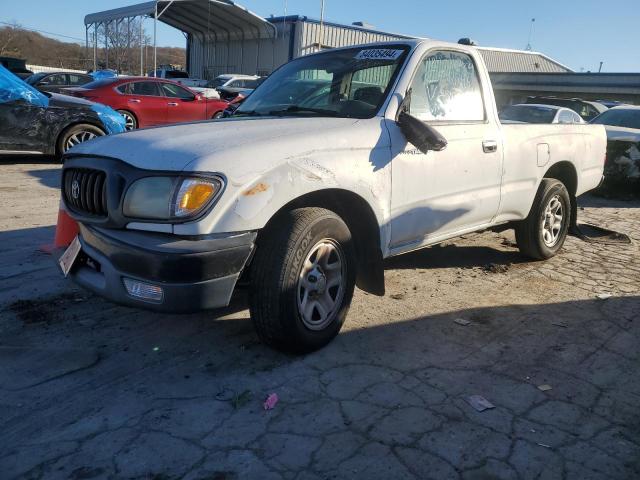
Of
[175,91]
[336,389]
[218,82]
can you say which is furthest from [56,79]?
[336,389]

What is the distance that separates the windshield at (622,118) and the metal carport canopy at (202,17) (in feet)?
80.4

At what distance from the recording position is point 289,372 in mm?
3100

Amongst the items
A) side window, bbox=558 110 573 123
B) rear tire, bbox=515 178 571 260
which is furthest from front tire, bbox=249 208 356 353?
side window, bbox=558 110 573 123

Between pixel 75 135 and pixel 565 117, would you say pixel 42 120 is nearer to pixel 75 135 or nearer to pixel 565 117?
pixel 75 135

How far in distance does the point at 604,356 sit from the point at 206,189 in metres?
2.60

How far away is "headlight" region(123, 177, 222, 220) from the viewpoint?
2699 millimetres

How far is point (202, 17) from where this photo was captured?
3634 centimetres

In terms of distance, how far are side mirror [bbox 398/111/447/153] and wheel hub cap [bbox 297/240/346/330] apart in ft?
2.84

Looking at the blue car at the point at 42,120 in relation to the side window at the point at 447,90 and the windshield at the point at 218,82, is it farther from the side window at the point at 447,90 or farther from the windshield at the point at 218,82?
the windshield at the point at 218,82

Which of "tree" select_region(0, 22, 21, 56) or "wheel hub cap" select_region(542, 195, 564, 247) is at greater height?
"tree" select_region(0, 22, 21, 56)

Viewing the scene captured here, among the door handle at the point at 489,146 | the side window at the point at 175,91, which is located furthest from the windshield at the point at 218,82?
the door handle at the point at 489,146

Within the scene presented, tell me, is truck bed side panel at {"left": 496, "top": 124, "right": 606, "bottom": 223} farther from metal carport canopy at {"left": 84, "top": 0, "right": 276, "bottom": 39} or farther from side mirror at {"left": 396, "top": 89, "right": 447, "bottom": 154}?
metal carport canopy at {"left": 84, "top": 0, "right": 276, "bottom": 39}

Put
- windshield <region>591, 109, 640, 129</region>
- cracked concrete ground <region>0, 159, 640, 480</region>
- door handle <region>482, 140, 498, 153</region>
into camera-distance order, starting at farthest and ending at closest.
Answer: windshield <region>591, 109, 640, 129</region>
door handle <region>482, 140, 498, 153</region>
cracked concrete ground <region>0, 159, 640, 480</region>

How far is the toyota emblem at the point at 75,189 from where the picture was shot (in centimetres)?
316
